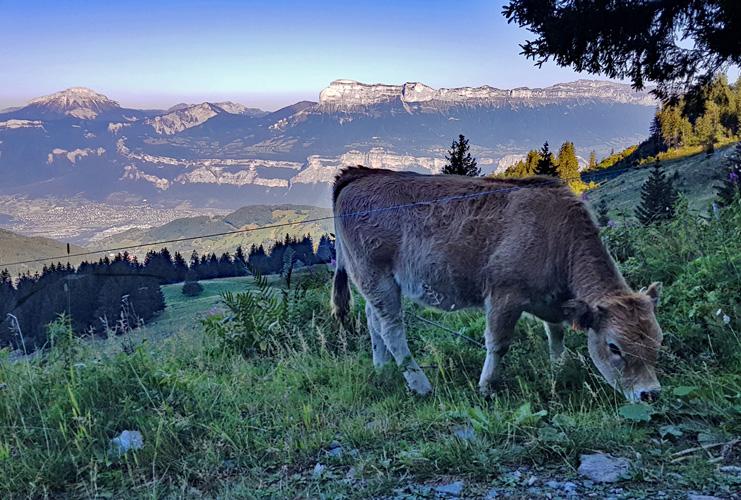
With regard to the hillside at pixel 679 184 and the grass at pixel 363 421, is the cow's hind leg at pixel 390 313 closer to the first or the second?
the grass at pixel 363 421

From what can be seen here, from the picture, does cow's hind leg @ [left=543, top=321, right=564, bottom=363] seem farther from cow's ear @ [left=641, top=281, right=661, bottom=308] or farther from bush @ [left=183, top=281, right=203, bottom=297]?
bush @ [left=183, top=281, right=203, bottom=297]

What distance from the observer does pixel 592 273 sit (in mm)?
5762

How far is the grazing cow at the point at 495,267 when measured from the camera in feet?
17.5

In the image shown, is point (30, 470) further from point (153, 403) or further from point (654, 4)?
point (654, 4)

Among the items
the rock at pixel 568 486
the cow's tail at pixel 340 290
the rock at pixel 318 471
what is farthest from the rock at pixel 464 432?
the cow's tail at pixel 340 290

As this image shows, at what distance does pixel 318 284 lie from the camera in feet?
35.8

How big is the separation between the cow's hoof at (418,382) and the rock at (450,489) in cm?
214

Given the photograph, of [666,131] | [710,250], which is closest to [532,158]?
[666,131]

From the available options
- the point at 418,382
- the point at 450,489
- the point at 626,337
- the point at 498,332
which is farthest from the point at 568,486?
the point at 418,382

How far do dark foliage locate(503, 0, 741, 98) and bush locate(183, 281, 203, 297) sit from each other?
8437 centimetres

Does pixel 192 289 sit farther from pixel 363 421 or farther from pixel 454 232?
pixel 363 421

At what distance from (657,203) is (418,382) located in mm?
17771

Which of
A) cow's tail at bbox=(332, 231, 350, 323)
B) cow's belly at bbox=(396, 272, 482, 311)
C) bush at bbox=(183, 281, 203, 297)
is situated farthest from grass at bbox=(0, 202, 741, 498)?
bush at bbox=(183, 281, 203, 297)

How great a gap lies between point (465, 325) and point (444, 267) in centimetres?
226
